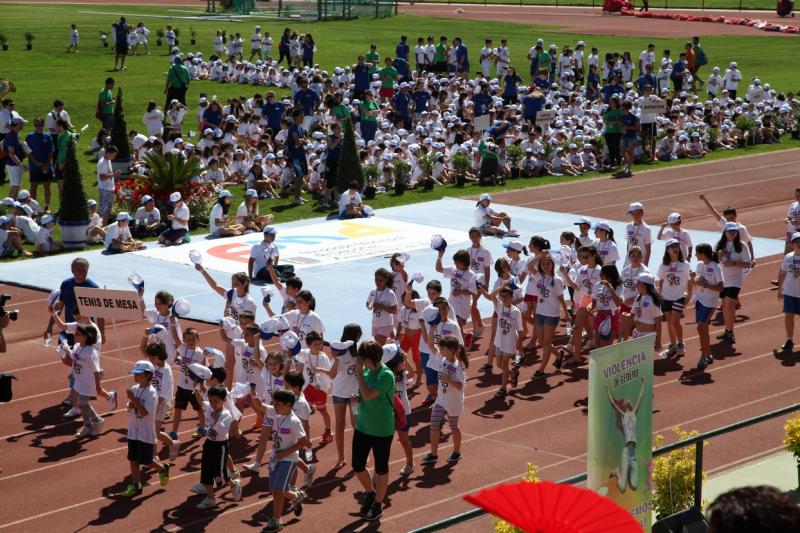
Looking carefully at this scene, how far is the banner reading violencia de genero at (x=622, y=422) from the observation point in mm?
7918

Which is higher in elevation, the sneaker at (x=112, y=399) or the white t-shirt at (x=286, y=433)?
the white t-shirt at (x=286, y=433)

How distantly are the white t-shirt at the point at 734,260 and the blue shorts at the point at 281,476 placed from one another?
Answer: 8.77 meters

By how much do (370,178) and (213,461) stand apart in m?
18.1

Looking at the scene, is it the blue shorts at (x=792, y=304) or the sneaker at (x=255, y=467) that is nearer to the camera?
the sneaker at (x=255, y=467)

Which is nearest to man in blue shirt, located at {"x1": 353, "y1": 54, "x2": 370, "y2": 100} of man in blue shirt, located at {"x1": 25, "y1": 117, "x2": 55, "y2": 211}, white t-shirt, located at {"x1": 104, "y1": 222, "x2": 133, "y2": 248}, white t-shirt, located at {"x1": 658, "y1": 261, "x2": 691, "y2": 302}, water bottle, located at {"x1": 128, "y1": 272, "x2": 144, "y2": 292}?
man in blue shirt, located at {"x1": 25, "y1": 117, "x2": 55, "y2": 211}

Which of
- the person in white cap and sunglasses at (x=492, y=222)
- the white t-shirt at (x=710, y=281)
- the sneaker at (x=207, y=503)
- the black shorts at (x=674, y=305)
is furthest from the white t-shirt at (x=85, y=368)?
the person in white cap and sunglasses at (x=492, y=222)

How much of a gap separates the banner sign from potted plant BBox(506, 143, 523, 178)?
18.7 m

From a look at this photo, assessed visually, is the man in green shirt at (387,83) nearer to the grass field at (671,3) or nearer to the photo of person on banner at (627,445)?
the photo of person on banner at (627,445)

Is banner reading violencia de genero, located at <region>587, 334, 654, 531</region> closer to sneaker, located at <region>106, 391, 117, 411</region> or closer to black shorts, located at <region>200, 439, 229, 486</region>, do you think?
black shorts, located at <region>200, 439, 229, 486</region>

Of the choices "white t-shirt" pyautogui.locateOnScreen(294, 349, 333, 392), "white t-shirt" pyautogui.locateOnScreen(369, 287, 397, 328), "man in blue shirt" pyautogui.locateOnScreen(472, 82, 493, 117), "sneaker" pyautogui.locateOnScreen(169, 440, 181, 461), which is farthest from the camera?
"man in blue shirt" pyautogui.locateOnScreen(472, 82, 493, 117)

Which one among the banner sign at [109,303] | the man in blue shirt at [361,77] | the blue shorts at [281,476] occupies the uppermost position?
the man in blue shirt at [361,77]

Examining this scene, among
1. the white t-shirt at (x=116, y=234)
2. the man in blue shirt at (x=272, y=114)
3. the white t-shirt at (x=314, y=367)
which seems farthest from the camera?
the man in blue shirt at (x=272, y=114)

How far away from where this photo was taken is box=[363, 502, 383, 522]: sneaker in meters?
12.0

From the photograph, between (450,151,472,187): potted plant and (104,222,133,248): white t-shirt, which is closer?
(104,222,133,248): white t-shirt
